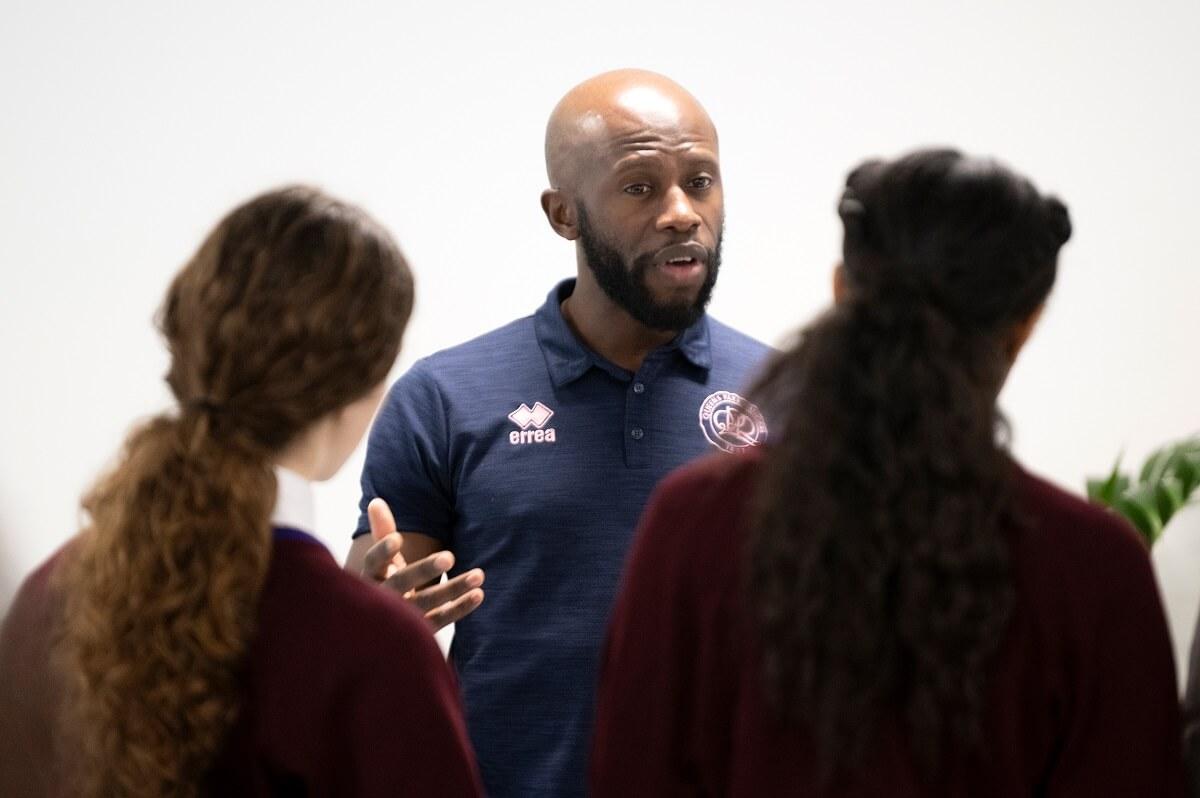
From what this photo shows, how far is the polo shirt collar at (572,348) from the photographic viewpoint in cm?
218

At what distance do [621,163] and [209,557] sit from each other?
1.10 m

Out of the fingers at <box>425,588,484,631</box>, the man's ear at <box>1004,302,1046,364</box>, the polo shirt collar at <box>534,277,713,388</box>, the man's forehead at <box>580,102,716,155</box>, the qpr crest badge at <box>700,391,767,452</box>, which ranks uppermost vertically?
the man's forehead at <box>580,102,716,155</box>

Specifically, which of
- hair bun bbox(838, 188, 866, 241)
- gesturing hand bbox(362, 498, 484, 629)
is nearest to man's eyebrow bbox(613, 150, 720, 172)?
gesturing hand bbox(362, 498, 484, 629)

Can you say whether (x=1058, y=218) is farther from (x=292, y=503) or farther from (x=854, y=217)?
(x=292, y=503)

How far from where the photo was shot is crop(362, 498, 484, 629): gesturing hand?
1.79m

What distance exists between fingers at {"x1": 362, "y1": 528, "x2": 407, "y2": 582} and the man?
0.08m

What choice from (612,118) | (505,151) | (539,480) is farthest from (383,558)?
(505,151)

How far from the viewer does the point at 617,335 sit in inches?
87.0

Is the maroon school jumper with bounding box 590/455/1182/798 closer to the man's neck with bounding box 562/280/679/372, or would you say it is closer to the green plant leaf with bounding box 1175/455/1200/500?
the man's neck with bounding box 562/280/679/372

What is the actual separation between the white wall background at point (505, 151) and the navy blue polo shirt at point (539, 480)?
83cm

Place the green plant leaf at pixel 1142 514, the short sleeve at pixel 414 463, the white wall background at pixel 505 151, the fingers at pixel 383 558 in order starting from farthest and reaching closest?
the green plant leaf at pixel 1142 514 < the white wall background at pixel 505 151 < the short sleeve at pixel 414 463 < the fingers at pixel 383 558

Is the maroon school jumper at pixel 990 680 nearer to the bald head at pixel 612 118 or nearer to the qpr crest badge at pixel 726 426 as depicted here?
the qpr crest badge at pixel 726 426

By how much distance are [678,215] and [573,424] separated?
318 millimetres

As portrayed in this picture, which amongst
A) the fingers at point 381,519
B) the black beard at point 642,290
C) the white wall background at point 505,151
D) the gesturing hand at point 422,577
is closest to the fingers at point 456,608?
the gesturing hand at point 422,577
